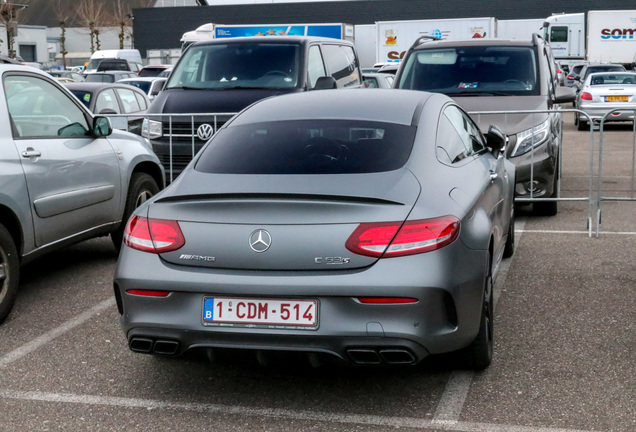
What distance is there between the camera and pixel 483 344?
478 cm

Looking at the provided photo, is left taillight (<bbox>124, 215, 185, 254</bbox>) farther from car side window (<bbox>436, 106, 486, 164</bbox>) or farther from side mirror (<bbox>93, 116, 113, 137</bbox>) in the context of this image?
side mirror (<bbox>93, 116, 113, 137</bbox>)

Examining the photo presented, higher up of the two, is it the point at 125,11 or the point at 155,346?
the point at 125,11

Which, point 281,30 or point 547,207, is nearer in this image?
point 547,207

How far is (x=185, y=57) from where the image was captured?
11.8m

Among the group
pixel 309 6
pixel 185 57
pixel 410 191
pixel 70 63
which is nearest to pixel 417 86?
pixel 185 57

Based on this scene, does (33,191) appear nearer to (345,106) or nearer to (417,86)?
(345,106)

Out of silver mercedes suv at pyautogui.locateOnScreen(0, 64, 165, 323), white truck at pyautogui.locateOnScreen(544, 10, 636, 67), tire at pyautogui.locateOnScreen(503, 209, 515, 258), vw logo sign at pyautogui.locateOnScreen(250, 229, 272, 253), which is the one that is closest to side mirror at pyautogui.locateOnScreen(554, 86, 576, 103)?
tire at pyautogui.locateOnScreen(503, 209, 515, 258)

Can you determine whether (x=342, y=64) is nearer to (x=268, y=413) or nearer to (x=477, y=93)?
(x=477, y=93)

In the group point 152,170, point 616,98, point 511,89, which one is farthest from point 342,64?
point 616,98

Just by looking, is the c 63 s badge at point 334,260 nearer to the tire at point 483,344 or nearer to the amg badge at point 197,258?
the amg badge at point 197,258

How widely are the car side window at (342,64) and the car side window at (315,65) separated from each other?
0.61 ft

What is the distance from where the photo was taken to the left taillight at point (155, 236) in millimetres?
4328

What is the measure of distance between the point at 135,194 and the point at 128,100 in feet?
24.0

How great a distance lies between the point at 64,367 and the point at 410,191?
7.19ft
